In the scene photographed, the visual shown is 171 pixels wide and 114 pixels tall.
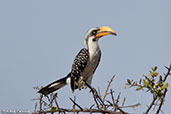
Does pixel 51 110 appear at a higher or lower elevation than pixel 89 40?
lower

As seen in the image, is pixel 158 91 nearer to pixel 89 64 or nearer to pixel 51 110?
pixel 51 110

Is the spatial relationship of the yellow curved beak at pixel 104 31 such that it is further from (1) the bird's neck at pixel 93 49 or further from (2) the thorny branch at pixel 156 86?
(2) the thorny branch at pixel 156 86

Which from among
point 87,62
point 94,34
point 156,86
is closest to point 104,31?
point 94,34

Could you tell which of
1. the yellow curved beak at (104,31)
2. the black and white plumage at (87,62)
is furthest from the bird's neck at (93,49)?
the yellow curved beak at (104,31)

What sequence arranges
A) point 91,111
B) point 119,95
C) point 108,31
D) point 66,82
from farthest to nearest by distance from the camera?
point 66,82 < point 108,31 < point 119,95 < point 91,111

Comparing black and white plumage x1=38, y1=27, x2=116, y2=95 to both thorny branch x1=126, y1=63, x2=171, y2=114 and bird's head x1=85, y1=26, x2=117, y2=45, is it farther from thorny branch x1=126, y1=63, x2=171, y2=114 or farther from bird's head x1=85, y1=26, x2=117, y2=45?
thorny branch x1=126, y1=63, x2=171, y2=114

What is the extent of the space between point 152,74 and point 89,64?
139 inches

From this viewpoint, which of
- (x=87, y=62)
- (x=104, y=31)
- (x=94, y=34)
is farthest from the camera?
(x=94, y=34)

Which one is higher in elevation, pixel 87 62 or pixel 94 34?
pixel 94 34

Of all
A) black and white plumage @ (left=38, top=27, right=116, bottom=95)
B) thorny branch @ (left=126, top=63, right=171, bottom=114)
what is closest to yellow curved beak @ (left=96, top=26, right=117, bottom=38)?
black and white plumage @ (left=38, top=27, right=116, bottom=95)

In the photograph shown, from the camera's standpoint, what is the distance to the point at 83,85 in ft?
10.4

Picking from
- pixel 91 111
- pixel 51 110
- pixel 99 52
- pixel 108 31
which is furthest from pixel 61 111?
pixel 99 52

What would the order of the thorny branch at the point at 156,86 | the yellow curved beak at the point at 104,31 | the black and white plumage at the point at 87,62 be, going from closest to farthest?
the thorny branch at the point at 156,86 → the yellow curved beak at the point at 104,31 → the black and white plumage at the point at 87,62

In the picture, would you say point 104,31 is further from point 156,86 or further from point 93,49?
point 156,86
